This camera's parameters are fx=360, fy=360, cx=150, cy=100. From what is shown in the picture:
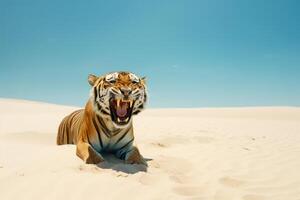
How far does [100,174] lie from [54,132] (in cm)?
833

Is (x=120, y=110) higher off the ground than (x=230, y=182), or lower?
higher

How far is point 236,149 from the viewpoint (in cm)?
715

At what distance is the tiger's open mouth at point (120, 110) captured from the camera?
5.04 metres

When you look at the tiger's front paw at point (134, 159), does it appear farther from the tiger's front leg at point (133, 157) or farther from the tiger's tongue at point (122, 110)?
the tiger's tongue at point (122, 110)

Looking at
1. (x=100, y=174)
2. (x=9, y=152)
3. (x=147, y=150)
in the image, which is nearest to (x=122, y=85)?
(x=100, y=174)

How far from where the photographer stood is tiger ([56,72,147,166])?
16.5 feet

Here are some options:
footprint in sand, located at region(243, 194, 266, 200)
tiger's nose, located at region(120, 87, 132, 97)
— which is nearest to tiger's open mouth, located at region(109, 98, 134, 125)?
tiger's nose, located at region(120, 87, 132, 97)

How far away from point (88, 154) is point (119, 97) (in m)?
0.92

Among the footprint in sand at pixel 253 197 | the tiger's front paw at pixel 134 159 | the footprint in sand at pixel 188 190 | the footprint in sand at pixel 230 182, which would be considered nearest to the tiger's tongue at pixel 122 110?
the tiger's front paw at pixel 134 159

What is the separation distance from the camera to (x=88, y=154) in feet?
16.6

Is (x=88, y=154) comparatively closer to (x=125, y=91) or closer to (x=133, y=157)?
(x=133, y=157)

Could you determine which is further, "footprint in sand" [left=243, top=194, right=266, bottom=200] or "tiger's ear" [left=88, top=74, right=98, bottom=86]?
"tiger's ear" [left=88, top=74, right=98, bottom=86]

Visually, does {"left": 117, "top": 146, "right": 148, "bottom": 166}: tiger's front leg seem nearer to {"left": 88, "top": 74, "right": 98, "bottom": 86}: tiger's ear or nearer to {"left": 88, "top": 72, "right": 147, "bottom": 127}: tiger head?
{"left": 88, "top": 72, "right": 147, "bottom": 127}: tiger head

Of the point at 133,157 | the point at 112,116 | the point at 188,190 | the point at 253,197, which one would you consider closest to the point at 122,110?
the point at 112,116
